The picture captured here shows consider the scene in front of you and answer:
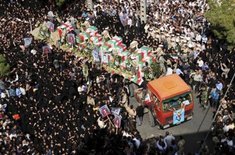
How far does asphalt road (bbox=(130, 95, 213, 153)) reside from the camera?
1869cm

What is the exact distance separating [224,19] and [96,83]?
7.15 meters

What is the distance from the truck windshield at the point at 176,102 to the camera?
1861cm

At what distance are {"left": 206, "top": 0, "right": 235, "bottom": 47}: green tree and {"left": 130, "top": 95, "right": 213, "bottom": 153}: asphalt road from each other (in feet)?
14.2

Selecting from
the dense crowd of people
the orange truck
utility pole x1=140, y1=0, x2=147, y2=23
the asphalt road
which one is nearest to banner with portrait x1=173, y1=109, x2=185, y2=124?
the orange truck

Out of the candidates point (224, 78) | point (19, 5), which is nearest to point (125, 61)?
point (224, 78)

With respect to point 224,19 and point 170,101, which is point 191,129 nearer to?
point 170,101

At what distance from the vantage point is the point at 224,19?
21.9 m

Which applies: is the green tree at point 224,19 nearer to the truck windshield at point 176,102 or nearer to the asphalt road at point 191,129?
the asphalt road at point 191,129

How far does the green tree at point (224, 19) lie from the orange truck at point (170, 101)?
4473 mm

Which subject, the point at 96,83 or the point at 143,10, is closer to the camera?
the point at 96,83

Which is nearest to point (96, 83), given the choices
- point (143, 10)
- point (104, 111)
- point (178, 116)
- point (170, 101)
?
point (104, 111)

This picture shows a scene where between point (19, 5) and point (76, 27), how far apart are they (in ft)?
15.2

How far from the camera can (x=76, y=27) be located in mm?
26234

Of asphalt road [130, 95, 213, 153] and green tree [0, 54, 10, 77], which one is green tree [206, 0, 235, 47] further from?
green tree [0, 54, 10, 77]
